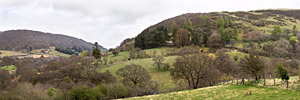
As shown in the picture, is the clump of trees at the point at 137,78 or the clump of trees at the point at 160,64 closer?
the clump of trees at the point at 137,78

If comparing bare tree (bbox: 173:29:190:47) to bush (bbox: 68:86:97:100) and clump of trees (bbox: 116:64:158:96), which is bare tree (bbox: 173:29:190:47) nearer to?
clump of trees (bbox: 116:64:158:96)

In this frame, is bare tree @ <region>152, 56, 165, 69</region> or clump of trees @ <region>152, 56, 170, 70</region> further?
bare tree @ <region>152, 56, 165, 69</region>

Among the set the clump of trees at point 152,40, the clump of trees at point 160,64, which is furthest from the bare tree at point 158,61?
the clump of trees at point 152,40

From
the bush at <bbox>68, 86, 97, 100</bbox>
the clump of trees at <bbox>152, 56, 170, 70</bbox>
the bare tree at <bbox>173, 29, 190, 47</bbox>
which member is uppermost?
the bare tree at <bbox>173, 29, 190, 47</bbox>

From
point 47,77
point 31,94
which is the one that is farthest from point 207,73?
point 47,77

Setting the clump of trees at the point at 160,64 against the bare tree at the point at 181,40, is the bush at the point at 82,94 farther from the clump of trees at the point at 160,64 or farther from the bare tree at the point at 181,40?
the bare tree at the point at 181,40

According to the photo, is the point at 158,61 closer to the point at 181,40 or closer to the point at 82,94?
the point at 82,94

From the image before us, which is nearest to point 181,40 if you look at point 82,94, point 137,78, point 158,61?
point 158,61

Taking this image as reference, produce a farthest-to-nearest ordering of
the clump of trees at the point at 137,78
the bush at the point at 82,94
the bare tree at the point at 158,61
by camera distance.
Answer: the bare tree at the point at 158,61 → the clump of trees at the point at 137,78 → the bush at the point at 82,94

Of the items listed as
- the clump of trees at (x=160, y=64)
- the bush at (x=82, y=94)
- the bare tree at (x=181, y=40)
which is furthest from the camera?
the bare tree at (x=181, y=40)

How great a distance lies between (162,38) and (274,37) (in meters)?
72.6

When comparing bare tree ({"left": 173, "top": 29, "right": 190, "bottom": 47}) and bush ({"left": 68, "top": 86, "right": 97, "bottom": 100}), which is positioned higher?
bare tree ({"left": 173, "top": 29, "right": 190, "bottom": 47})

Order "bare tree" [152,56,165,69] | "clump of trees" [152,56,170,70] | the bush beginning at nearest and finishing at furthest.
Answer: the bush < "clump of trees" [152,56,170,70] < "bare tree" [152,56,165,69]

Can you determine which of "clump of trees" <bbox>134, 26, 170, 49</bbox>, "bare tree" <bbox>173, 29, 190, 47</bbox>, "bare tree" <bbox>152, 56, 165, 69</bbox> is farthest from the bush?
"clump of trees" <bbox>134, 26, 170, 49</bbox>
